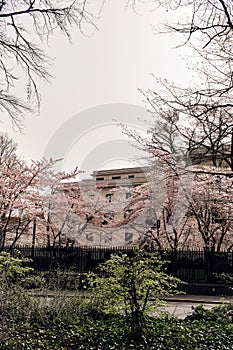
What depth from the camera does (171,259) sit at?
1897cm

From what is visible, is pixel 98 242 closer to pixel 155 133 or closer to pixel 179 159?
pixel 155 133

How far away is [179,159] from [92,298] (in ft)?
12.3

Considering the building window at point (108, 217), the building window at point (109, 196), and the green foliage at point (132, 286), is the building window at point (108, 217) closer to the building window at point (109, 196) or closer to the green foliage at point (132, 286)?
the building window at point (109, 196)

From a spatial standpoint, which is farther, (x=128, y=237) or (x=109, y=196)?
(x=109, y=196)

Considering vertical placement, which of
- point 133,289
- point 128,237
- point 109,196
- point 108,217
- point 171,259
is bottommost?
point 171,259

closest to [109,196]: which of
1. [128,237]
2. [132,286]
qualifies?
[128,237]

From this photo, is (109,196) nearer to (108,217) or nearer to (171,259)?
(108,217)

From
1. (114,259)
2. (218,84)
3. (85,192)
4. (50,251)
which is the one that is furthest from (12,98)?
(85,192)

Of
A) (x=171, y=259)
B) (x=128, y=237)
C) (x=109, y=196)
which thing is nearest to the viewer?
(x=171, y=259)

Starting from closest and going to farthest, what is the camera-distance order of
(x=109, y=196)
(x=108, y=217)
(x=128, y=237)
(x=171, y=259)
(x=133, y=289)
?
(x=133, y=289) → (x=171, y=259) → (x=128, y=237) → (x=108, y=217) → (x=109, y=196)

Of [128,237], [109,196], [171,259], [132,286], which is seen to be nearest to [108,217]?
[128,237]

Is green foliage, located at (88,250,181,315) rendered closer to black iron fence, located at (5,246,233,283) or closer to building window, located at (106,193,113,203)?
black iron fence, located at (5,246,233,283)

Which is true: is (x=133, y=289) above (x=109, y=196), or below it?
below

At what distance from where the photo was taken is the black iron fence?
59.3 ft
